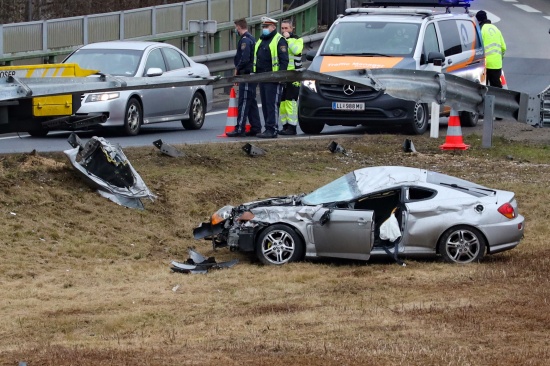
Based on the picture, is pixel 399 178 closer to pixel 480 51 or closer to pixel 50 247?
pixel 50 247

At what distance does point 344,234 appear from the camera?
44.1ft

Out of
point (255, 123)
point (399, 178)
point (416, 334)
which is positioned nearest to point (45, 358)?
point (416, 334)

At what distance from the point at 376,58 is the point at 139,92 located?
4.11 m

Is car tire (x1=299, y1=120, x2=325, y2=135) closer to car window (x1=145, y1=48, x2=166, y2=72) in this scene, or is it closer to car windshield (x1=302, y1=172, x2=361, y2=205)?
car window (x1=145, y1=48, x2=166, y2=72)

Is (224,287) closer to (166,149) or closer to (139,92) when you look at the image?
(166,149)

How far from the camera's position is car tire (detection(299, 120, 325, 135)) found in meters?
21.6

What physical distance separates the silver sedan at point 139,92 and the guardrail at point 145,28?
425 cm

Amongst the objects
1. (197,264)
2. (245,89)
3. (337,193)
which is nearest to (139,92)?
(245,89)

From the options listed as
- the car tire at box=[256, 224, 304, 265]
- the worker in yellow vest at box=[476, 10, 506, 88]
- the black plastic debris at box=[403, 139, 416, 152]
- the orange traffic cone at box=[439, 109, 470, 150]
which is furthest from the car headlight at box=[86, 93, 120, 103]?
the worker in yellow vest at box=[476, 10, 506, 88]

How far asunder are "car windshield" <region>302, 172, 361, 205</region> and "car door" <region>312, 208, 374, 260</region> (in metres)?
0.26

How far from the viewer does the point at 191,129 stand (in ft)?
75.5

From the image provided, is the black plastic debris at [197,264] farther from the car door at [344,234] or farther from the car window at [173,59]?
the car window at [173,59]

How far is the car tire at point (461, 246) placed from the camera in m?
13.5

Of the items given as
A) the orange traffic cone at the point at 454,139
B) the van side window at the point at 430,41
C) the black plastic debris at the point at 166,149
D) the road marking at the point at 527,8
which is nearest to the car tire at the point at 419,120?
the van side window at the point at 430,41
